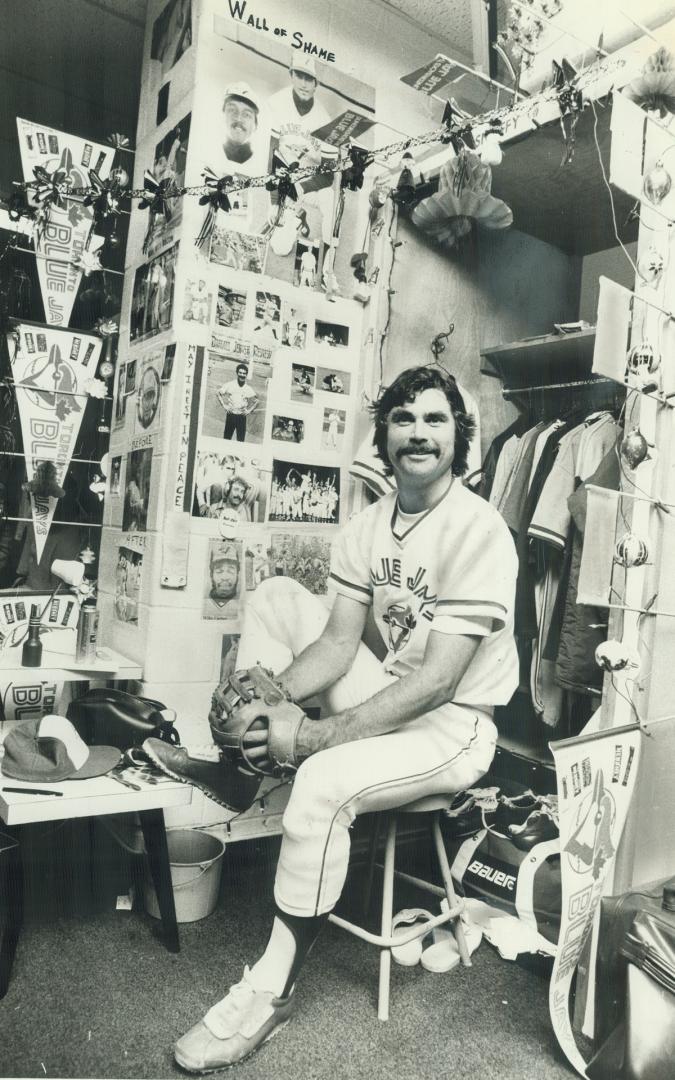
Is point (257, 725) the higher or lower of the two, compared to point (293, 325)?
lower

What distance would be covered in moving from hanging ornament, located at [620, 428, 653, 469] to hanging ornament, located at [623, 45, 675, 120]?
0.69 m

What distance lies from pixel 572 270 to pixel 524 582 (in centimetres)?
121

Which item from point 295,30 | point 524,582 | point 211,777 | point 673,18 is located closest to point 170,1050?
point 211,777

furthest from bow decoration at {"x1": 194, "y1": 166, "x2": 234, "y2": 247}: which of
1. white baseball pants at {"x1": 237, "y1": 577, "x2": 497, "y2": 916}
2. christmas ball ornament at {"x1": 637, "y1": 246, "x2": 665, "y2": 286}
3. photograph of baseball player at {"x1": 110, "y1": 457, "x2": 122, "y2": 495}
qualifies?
white baseball pants at {"x1": 237, "y1": 577, "x2": 497, "y2": 916}

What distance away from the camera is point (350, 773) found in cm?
162

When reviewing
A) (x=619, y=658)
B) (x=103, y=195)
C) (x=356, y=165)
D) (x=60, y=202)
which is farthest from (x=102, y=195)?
(x=619, y=658)

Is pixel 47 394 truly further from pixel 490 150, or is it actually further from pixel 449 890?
pixel 449 890

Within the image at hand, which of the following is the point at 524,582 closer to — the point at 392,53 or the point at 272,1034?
the point at 272,1034

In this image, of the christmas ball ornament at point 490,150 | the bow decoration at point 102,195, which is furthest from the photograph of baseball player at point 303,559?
the christmas ball ornament at point 490,150

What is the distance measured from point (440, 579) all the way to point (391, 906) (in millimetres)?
757

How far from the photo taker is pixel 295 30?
2.12 meters

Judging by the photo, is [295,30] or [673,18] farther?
[295,30]

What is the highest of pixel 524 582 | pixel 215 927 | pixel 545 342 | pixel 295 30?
pixel 295 30

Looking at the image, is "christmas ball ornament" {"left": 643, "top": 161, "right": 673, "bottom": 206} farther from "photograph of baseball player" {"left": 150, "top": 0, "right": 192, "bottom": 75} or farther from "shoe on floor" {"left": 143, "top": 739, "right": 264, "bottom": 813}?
"shoe on floor" {"left": 143, "top": 739, "right": 264, "bottom": 813}
